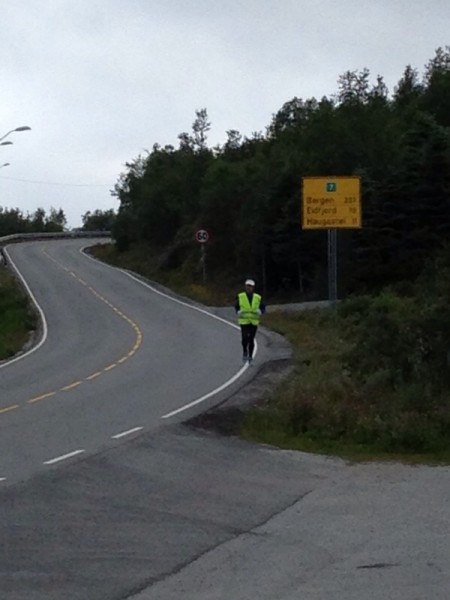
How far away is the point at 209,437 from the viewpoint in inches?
645

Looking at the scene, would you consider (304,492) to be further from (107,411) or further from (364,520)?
(107,411)

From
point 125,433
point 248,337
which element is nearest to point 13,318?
point 248,337

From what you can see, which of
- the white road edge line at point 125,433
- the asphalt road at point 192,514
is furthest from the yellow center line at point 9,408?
the white road edge line at point 125,433

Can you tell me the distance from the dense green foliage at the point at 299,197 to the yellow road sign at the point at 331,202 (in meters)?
11.3

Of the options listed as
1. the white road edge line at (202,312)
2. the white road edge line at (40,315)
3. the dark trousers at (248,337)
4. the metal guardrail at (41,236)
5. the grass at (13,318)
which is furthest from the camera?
the metal guardrail at (41,236)

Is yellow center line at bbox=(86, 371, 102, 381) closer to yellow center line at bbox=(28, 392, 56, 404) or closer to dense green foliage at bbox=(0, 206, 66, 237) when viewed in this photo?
yellow center line at bbox=(28, 392, 56, 404)

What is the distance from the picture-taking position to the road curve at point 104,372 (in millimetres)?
16422

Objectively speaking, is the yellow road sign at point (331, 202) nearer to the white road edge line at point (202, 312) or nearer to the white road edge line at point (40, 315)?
the white road edge line at point (202, 312)

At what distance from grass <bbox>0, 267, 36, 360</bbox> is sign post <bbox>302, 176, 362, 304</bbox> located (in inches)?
428

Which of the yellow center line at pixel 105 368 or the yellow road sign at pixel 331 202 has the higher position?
the yellow road sign at pixel 331 202

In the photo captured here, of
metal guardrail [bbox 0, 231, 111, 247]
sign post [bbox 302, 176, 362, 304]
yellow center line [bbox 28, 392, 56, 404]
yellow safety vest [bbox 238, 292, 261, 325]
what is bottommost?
yellow center line [bbox 28, 392, 56, 404]

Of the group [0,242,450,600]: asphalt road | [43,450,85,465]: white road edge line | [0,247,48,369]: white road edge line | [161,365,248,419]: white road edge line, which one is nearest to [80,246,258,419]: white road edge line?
[161,365,248,419]: white road edge line

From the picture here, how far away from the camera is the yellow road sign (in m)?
43.2

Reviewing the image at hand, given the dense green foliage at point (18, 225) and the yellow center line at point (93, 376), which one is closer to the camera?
the yellow center line at point (93, 376)
